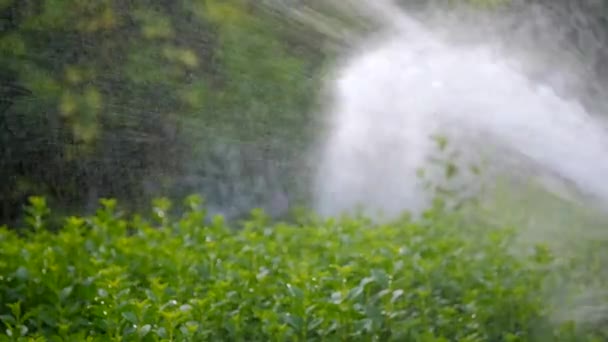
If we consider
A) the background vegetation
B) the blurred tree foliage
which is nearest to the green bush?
the background vegetation

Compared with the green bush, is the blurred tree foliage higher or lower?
higher

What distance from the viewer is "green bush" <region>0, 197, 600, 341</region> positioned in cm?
265

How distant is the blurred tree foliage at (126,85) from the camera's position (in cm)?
315

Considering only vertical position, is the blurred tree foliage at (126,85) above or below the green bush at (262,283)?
above

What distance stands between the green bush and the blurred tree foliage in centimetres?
21

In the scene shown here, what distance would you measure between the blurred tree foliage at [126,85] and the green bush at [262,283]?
0.21m

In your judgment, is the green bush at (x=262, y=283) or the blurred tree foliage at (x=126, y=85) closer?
the green bush at (x=262, y=283)

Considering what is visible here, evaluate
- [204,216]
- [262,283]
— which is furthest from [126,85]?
[204,216]

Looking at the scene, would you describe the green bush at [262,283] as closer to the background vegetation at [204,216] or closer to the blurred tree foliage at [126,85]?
the background vegetation at [204,216]

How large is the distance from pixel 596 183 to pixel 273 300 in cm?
101

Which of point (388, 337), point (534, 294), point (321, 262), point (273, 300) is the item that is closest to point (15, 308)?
point (273, 300)

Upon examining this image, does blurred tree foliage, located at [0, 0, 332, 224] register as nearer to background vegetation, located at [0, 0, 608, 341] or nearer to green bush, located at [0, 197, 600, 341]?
Answer: background vegetation, located at [0, 0, 608, 341]

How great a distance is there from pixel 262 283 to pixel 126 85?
2.34ft

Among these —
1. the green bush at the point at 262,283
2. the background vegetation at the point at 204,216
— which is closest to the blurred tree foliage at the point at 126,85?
the background vegetation at the point at 204,216
